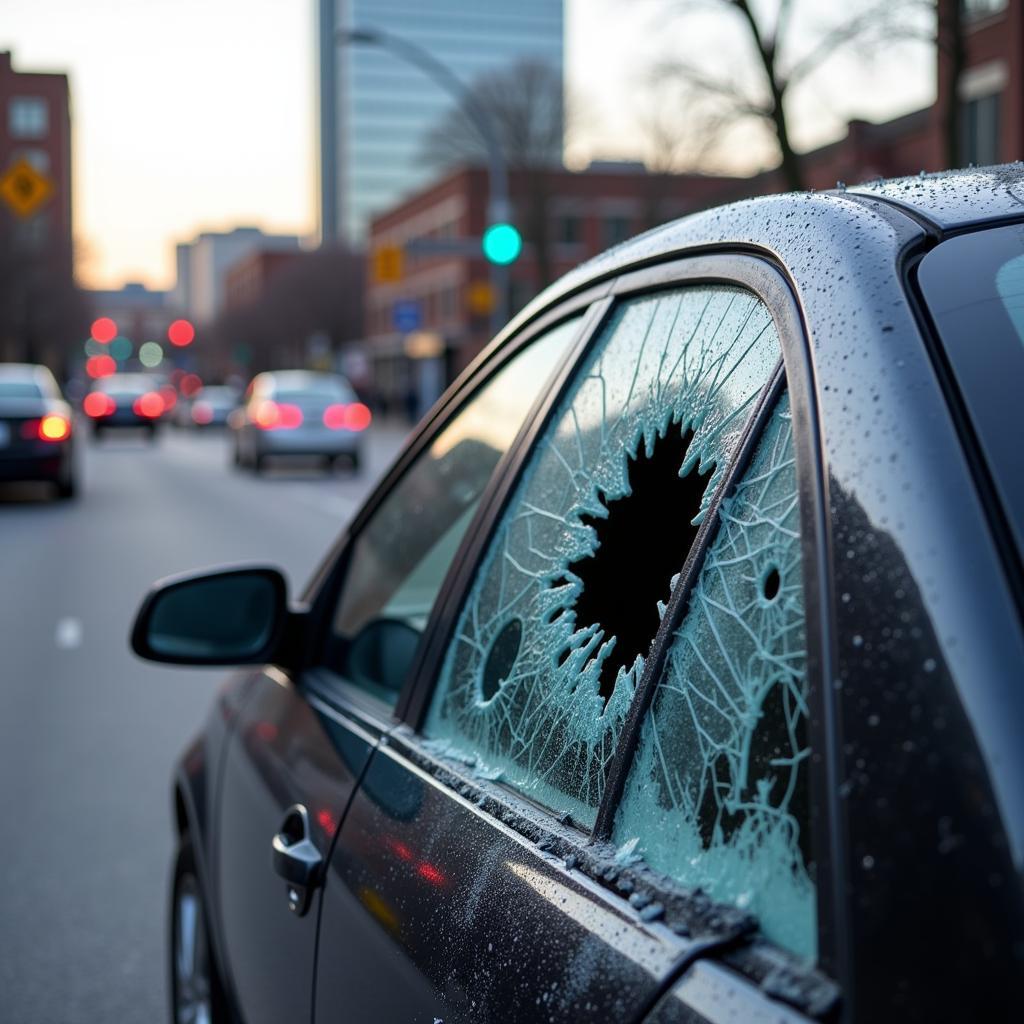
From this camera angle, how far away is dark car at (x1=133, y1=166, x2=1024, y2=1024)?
39.6 inches

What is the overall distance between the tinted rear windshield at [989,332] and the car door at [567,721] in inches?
7.0

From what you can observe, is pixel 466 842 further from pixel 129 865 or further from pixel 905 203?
pixel 129 865

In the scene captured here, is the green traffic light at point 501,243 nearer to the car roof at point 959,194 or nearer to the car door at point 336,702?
the car door at point 336,702

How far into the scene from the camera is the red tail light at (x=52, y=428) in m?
18.8

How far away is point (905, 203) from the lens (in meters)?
1.44

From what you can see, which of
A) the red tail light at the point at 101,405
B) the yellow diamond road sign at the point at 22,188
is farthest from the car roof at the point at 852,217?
the red tail light at the point at 101,405

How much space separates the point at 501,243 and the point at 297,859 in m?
17.1

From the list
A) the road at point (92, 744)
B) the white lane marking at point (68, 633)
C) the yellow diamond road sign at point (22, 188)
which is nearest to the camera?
the road at point (92, 744)

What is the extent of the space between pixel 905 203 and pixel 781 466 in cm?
30

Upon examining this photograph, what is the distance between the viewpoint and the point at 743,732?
4.18 ft

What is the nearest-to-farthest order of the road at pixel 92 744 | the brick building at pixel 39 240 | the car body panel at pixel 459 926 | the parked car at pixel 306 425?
the car body panel at pixel 459 926, the road at pixel 92 744, the parked car at pixel 306 425, the brick building at pixel 39 240

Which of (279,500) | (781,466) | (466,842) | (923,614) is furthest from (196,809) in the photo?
(279,500)

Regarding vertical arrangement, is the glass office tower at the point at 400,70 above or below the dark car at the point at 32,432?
above

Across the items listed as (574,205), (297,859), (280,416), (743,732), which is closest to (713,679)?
(743,732)
